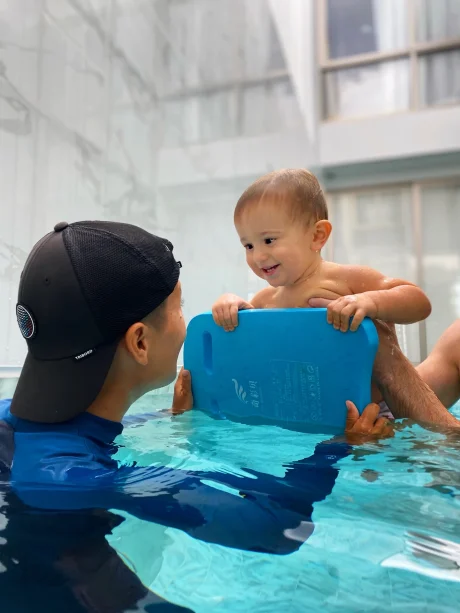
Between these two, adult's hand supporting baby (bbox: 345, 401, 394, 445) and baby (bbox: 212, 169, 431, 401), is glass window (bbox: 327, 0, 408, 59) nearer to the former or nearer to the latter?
baby (bbox: 212, 169, 431, 401)

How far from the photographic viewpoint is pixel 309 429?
115 centimetres

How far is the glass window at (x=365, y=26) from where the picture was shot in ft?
14.8

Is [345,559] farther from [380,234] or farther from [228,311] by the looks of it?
[380,234]

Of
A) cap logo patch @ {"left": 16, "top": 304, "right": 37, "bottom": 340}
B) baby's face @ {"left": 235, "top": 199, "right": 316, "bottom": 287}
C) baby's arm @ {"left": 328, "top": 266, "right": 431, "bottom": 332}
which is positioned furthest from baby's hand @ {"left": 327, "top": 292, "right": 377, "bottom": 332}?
cap logo patch @ {"left": 16, "top": 304, "right": 37, "bottom": 340}

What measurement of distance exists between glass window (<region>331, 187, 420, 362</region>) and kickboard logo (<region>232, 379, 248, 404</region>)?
3.33 meters

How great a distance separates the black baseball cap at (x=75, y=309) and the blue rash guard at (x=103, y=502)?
0.04 metres

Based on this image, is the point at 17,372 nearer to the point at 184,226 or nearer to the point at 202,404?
the point at 202,404

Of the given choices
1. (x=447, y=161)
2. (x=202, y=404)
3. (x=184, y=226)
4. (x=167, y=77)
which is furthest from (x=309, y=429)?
(x=447, y=161)

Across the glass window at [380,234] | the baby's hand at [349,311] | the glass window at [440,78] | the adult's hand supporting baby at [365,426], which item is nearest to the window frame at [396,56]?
the glass window at [440,78]

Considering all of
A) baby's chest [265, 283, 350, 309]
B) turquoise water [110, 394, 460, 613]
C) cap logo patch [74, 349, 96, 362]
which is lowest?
turquoise water [110, 394, 460, 613]

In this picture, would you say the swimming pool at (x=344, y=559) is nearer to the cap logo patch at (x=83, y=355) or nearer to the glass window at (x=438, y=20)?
the cap logo patch at (x=83, y=355)

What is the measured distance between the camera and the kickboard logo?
1.26 meters

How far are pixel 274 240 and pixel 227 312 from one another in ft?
0.71

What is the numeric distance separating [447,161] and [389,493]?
161 inches
